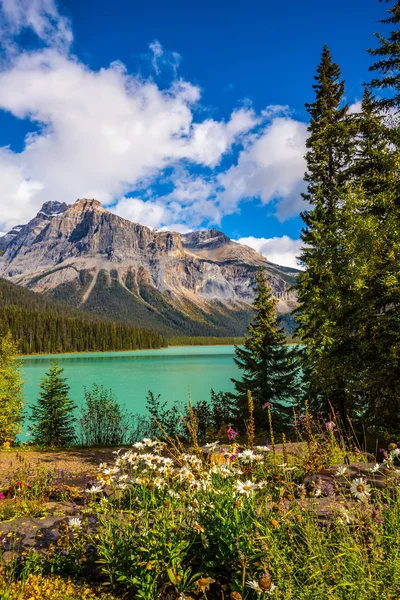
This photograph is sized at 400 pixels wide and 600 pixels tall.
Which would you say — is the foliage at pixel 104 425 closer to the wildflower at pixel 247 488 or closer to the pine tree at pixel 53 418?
the pine tree at pixel 53 418

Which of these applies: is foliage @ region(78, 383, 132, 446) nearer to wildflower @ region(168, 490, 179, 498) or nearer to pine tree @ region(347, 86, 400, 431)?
pine tree @ region(347, 86, 400, 431)

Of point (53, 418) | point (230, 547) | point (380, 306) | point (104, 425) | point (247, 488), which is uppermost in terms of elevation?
point (380, 306)

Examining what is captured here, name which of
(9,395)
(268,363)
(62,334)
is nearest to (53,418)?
(9,395)

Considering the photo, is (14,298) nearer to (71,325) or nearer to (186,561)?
(71,325)

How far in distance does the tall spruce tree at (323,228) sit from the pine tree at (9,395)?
12.0 meters

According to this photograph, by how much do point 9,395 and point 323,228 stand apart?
48.9 feet

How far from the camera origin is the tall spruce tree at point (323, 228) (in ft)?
40.2

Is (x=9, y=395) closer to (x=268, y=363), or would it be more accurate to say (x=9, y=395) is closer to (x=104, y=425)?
(x=104, y=425)

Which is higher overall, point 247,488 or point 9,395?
point 247,488

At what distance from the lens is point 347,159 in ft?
49.3

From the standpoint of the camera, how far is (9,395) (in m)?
15.2

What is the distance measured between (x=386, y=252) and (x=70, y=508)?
8.52 m

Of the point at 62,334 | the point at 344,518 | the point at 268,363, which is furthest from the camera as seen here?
the point at 62,334

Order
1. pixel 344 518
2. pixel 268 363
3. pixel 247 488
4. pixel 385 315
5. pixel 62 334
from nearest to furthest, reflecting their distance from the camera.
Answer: pixel 344 518, pixel 247 488, pixel 385 315, pixel 268 363, pixel 62 334
